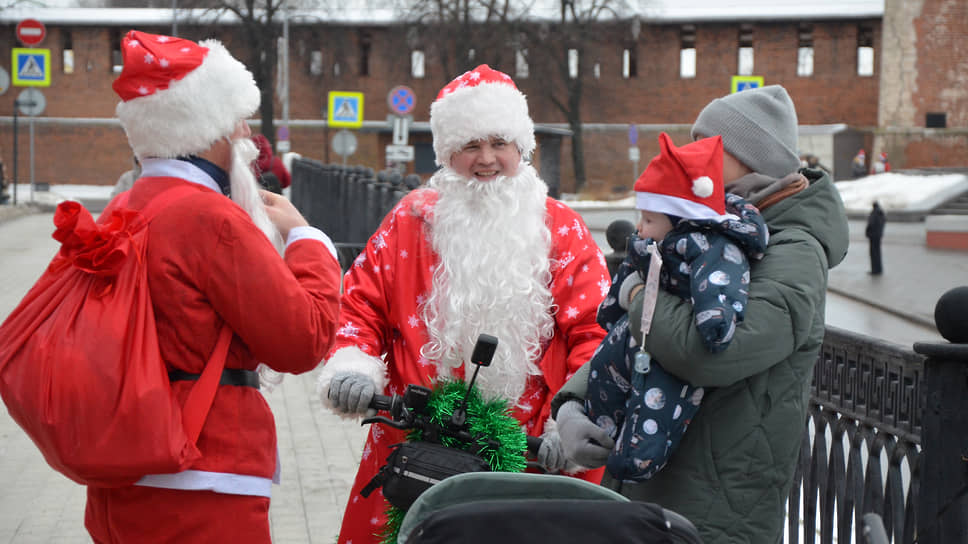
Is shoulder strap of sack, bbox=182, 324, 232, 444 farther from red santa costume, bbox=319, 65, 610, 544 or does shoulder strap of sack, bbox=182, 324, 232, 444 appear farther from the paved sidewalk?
the paved sidewalk

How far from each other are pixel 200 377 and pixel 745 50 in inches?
2127

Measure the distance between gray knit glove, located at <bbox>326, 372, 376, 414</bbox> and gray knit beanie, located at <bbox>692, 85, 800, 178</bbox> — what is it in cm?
113

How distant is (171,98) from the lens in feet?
9.32

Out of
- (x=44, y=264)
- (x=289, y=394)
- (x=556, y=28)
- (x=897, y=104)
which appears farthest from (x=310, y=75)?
(x=289, y=394)

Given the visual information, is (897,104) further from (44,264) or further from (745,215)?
(745,215)

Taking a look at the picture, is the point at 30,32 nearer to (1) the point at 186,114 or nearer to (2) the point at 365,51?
(2) the point at 365,51

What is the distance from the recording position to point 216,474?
2678mm

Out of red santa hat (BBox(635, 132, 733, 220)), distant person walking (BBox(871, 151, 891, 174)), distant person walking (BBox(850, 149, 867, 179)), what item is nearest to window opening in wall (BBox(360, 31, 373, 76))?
distant person walking (BBox(850, 149, 867, 179))

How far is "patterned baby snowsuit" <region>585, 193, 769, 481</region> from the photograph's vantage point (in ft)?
7.98

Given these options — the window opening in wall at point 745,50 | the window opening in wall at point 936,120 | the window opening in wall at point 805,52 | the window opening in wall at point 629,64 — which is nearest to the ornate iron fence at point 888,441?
the window opening in wall at point 936,120

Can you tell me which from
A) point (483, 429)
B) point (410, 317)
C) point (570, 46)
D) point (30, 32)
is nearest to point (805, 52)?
point (570, 46)

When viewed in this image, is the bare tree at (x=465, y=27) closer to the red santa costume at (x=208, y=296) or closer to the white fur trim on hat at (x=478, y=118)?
the white fur trim on hat at (x=478, y=118)

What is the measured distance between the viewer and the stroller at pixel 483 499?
1.95 meters

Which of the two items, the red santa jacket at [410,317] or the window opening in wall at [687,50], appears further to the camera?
the window opening in wall at [687,50]
